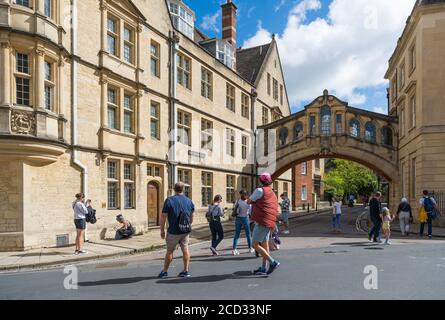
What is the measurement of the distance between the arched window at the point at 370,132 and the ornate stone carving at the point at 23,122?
71.8 ft

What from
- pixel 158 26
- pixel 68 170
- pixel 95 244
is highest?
pixel 158 26

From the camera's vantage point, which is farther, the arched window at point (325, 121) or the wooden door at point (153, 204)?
the arched window at point (325, 121)

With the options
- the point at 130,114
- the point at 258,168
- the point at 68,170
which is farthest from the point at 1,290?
the point at 258,168

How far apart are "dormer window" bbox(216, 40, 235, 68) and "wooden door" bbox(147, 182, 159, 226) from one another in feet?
39.3

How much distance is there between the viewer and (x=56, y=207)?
13.1 m

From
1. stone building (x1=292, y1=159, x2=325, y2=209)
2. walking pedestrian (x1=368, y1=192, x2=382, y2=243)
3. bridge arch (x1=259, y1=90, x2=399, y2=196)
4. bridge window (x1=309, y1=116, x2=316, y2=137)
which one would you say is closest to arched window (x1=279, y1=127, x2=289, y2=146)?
bridge arch (x1=259, y1=90, x2=399, y2=196)

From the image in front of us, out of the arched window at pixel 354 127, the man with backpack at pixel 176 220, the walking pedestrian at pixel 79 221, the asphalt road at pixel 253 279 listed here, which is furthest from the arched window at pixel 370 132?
the man with backpack at pixel 176 220

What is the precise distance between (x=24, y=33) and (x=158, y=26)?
849cm

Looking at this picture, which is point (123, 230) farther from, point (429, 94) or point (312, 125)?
point (312, 125)

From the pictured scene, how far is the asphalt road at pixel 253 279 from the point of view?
608cm

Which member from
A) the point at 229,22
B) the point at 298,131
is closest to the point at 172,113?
the point at 298,131

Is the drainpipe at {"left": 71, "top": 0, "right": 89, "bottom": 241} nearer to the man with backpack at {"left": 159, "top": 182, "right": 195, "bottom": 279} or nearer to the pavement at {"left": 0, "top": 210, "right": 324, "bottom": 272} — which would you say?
the pavement at {"left": 0, "top": 210, "right": 324, "bottom": 272}

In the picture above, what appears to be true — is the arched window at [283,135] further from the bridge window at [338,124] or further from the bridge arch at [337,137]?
the bridge window at [338,124]
